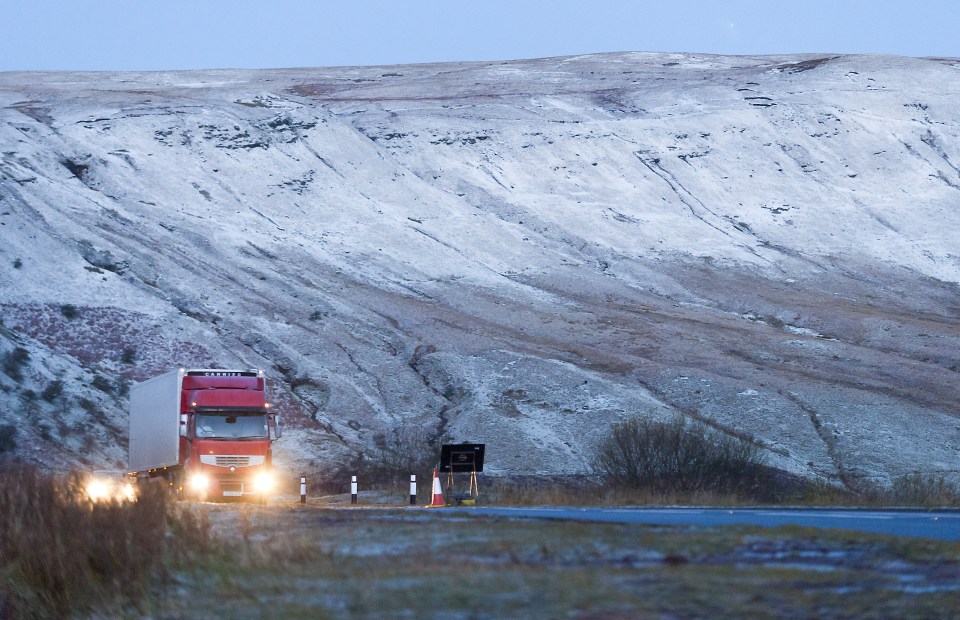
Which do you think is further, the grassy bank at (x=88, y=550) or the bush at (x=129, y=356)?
the bush at (x=129, y=356)

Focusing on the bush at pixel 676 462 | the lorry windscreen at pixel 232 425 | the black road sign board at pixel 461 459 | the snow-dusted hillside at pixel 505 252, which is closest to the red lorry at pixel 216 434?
the lorry windscreen at pixel 232 425

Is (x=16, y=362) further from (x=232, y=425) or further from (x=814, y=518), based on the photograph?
(x=814, y=518)

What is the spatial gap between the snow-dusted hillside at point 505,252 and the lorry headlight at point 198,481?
7725mm

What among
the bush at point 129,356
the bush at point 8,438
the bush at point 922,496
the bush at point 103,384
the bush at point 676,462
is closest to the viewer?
the bush at point 922,496

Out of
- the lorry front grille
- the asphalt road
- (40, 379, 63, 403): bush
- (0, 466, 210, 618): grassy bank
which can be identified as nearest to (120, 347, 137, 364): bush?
(40, 379, 63, 403): bush

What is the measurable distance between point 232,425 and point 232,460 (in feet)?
2.78

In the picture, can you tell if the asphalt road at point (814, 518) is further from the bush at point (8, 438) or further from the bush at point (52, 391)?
the bush at point (52, 391)

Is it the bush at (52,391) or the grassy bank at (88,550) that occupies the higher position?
the bush at (52,391)

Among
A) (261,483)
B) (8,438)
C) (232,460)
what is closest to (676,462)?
(261,483)

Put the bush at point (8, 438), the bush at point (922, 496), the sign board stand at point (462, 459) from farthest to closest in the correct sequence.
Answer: the bush at point (8, 438) < the sign board stand at point (462, 459) < the bush at point (922, 496)

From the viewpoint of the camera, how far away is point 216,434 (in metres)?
29.3

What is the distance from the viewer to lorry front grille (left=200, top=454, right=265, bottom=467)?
2905cm

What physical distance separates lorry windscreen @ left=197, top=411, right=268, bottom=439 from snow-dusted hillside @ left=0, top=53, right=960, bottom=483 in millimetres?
7697

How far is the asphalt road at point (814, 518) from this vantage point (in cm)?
1363
